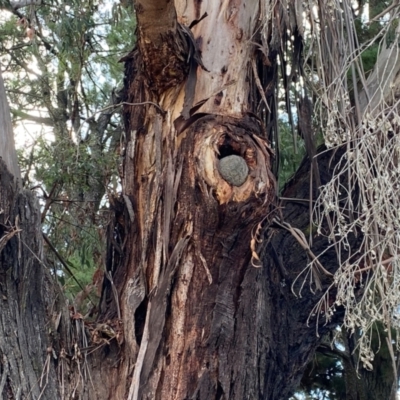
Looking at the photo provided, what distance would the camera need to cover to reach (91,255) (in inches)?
193

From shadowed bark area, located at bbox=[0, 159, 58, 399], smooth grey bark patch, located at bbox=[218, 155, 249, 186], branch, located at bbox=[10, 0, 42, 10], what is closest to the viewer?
shadowed bark area, located at bbox=[0, 159, 58, 399]

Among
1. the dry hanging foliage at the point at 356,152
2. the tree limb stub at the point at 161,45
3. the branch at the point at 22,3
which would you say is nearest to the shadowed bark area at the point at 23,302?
the tree limb stub at the point at 161,45

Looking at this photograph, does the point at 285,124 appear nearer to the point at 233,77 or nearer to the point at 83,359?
the point at 233,77

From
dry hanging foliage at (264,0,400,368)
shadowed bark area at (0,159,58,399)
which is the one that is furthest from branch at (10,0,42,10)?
shadowed bark area at (0,159,58,399)

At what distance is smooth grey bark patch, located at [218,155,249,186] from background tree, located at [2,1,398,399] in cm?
2

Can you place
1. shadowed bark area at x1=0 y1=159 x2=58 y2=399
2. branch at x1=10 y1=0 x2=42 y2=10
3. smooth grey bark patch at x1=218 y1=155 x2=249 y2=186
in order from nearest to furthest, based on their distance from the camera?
shadowed bark area at x1=0 y1=159 x2=58 y2=399 → smooth grey bark patch at x1=218 y1=155 x2=249 y2=186 → branch at x1=10 y1=0 x2=42 y2=10

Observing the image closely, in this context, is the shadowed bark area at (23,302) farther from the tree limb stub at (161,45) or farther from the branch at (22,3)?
the branch at (22,3)

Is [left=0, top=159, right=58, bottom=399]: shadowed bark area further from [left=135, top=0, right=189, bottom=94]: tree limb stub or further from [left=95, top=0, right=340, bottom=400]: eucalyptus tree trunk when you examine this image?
[left=135, top=0, right=189, bottom=94]: tree limb stub

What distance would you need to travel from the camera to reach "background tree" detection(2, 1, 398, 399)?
242 cm

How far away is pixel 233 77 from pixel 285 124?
2.31 meters

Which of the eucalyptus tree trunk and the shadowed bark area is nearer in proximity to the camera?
the shadowed bark area

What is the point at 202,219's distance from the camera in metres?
2.42

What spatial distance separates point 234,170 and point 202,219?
22 cm

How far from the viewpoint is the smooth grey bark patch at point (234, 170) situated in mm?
2342
